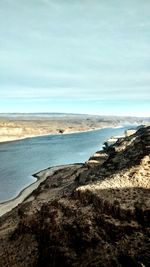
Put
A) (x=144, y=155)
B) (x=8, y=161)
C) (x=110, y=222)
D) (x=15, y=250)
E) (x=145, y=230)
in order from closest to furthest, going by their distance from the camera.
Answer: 1. (x=145, y=230)
2. (x=110, y=222)
3. (x=15, y=250)
4. (x=144, y=155)
5. (x=8, y=161)

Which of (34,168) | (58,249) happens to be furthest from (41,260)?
(34,168)

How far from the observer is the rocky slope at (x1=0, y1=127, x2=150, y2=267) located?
16453 mm

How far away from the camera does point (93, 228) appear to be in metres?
18.3

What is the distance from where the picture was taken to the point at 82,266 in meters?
16.2

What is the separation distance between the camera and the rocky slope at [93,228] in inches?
648

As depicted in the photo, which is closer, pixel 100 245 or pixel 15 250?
pixel 100 245

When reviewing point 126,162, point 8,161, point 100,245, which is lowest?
point 8,161

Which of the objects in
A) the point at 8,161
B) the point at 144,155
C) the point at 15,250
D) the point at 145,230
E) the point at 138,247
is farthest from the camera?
the point at 8,161

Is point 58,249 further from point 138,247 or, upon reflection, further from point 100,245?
point 138,247

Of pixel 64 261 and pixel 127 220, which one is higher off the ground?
pixel 127 220

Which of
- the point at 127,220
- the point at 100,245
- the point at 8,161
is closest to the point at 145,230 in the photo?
the point at 127,220

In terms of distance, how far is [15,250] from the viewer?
2055cm

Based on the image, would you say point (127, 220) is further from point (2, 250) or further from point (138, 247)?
point (2, 250)

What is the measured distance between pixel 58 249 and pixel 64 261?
95 cm
